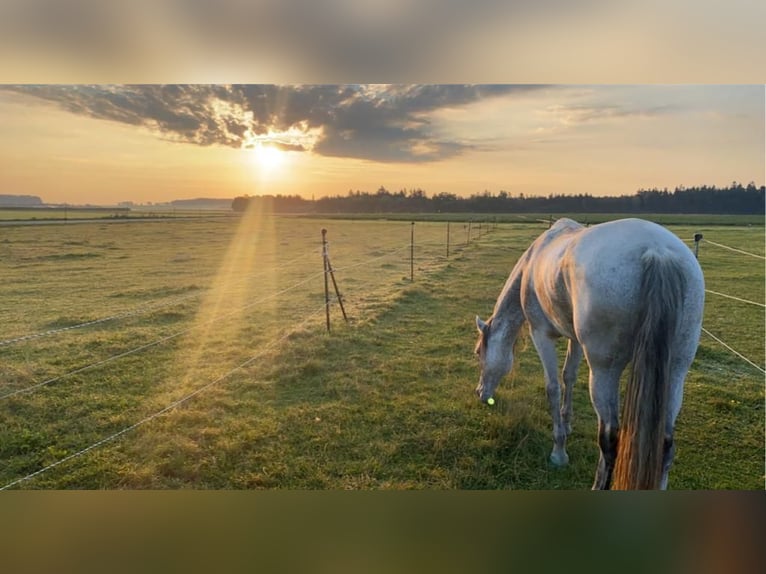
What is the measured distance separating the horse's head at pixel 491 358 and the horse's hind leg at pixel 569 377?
1.15 feet

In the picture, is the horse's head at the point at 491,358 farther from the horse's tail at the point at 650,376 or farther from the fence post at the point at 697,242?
the fence post at the point at 697,242

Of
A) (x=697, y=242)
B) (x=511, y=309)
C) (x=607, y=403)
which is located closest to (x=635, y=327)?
(x=607, y=403)

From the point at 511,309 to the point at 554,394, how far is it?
583mm

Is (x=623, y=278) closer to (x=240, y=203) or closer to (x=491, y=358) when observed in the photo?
(x=491, y=358)

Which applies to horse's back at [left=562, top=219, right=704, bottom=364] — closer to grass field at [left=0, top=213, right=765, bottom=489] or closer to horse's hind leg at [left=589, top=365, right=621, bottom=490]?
→ horse's hind leg at [left=589, top=365, right=621, bottom=490]

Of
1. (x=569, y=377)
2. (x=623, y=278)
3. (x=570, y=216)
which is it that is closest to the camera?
(x=623, y=278)

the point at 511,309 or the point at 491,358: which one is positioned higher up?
the point at 511,309

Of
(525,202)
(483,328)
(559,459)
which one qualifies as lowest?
(559,459)

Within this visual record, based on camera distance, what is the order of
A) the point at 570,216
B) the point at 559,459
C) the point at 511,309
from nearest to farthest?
the point at 559,459
the point at 511,309
the point at 570,216

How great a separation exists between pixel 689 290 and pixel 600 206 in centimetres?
131

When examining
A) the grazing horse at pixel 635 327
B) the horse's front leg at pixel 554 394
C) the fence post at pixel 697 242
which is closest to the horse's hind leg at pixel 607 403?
the grazing horse at pixel 635 327

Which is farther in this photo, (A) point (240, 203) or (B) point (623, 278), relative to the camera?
(A) point (240, 203)

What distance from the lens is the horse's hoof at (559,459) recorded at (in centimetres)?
230

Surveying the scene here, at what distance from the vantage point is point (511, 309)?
8.80ft
